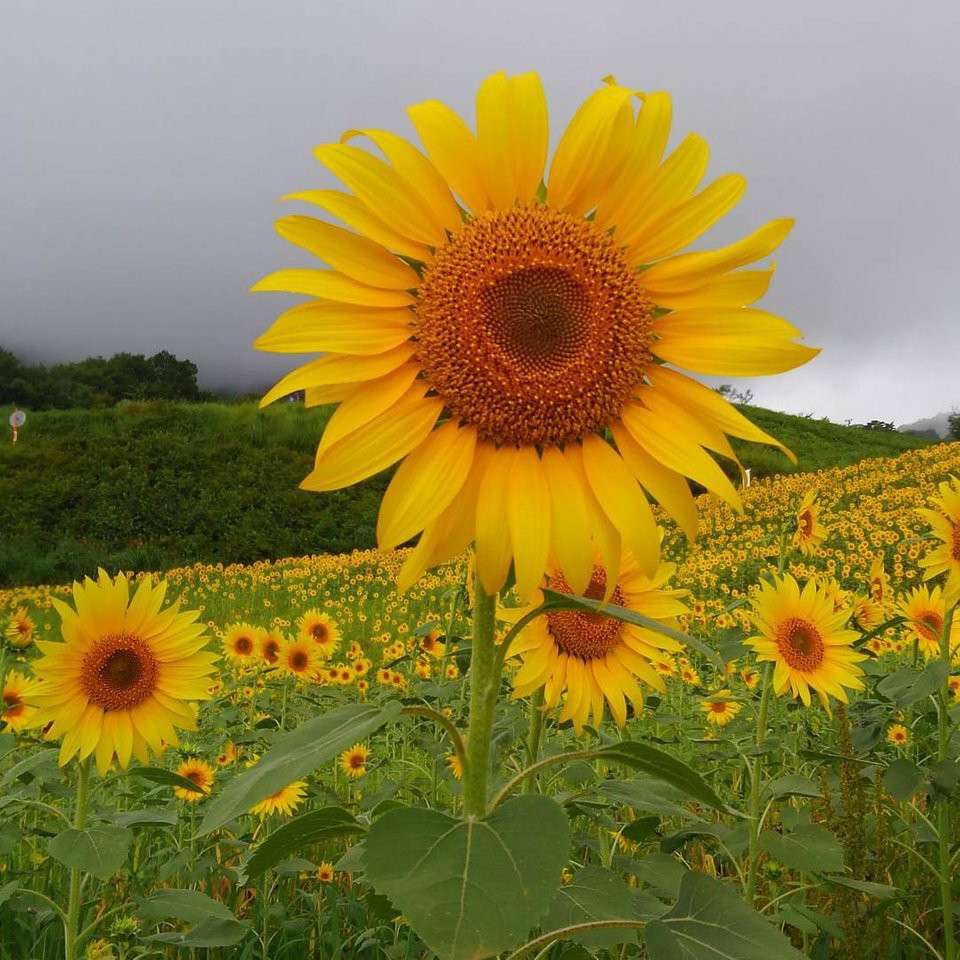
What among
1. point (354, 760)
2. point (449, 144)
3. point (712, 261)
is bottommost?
point (354, 760)

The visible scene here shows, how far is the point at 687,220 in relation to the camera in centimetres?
150

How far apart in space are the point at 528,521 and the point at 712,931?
0.71 m

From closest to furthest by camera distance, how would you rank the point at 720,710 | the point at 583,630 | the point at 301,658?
the point at 583,630 < the point at 720,710 < the point at 301,658

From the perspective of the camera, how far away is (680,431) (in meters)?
1.42

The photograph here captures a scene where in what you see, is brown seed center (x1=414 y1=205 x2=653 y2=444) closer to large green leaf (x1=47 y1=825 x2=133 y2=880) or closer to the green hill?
large green leaf (x1=47 y1=825 x2=133 y2=880)

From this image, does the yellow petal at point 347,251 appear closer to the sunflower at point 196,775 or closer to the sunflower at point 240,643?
the sunflower at point 196,775

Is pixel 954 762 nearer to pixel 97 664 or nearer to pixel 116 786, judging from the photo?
pixel 97 664

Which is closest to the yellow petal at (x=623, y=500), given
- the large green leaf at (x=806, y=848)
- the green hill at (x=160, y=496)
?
the large green leaf at (x=806, y=848)

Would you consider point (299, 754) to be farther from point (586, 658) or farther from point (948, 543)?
point (948, 543)

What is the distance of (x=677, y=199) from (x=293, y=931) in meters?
2.50

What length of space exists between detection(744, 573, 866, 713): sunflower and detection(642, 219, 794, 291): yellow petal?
179 cm

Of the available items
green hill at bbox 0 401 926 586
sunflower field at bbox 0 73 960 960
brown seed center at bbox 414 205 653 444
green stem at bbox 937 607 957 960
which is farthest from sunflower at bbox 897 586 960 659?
green hill at bbox 0 401 926 586

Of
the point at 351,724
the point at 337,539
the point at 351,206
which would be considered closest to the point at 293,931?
the point at 351,724

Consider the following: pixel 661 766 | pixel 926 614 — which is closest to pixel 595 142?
pixel 661 766
